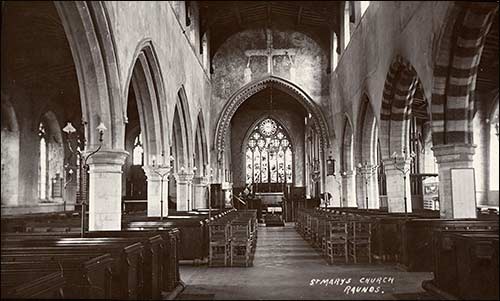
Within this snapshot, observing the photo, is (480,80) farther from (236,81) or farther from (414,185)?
(236,81)

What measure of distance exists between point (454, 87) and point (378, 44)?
18.4 ft

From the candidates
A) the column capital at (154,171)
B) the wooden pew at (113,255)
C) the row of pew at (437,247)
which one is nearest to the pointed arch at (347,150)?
the row of pew at (437,247)

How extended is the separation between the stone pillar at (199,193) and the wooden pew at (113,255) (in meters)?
18.6

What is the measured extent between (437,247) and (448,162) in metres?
4.93

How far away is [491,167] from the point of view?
2388 centimetres

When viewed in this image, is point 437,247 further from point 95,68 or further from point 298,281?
point 95,68

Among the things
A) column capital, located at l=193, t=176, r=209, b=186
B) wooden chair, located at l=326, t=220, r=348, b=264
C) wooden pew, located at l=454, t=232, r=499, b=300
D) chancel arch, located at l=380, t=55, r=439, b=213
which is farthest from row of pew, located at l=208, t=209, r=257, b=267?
column capital, located at l=193, t=176, r=209, b=186

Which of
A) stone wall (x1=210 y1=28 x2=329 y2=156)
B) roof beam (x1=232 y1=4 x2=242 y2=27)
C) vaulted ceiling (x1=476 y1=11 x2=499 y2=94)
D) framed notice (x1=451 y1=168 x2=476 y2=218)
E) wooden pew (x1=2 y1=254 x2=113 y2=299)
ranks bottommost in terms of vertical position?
wooden pew (x1=2 y1=254 x2=113 y2=299)

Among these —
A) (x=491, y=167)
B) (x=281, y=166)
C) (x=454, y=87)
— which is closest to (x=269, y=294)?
(x=454, y=87)

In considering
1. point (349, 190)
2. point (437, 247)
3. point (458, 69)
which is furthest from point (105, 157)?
point (349, 190)

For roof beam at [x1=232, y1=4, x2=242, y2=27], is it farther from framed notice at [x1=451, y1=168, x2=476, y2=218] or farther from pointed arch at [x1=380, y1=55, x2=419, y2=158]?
framed notice at [x1=451, y1=168, x2=476, y2=218]

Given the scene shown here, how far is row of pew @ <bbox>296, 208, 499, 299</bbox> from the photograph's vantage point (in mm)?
6379

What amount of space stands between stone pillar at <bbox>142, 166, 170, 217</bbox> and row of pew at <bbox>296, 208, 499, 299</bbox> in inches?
198
